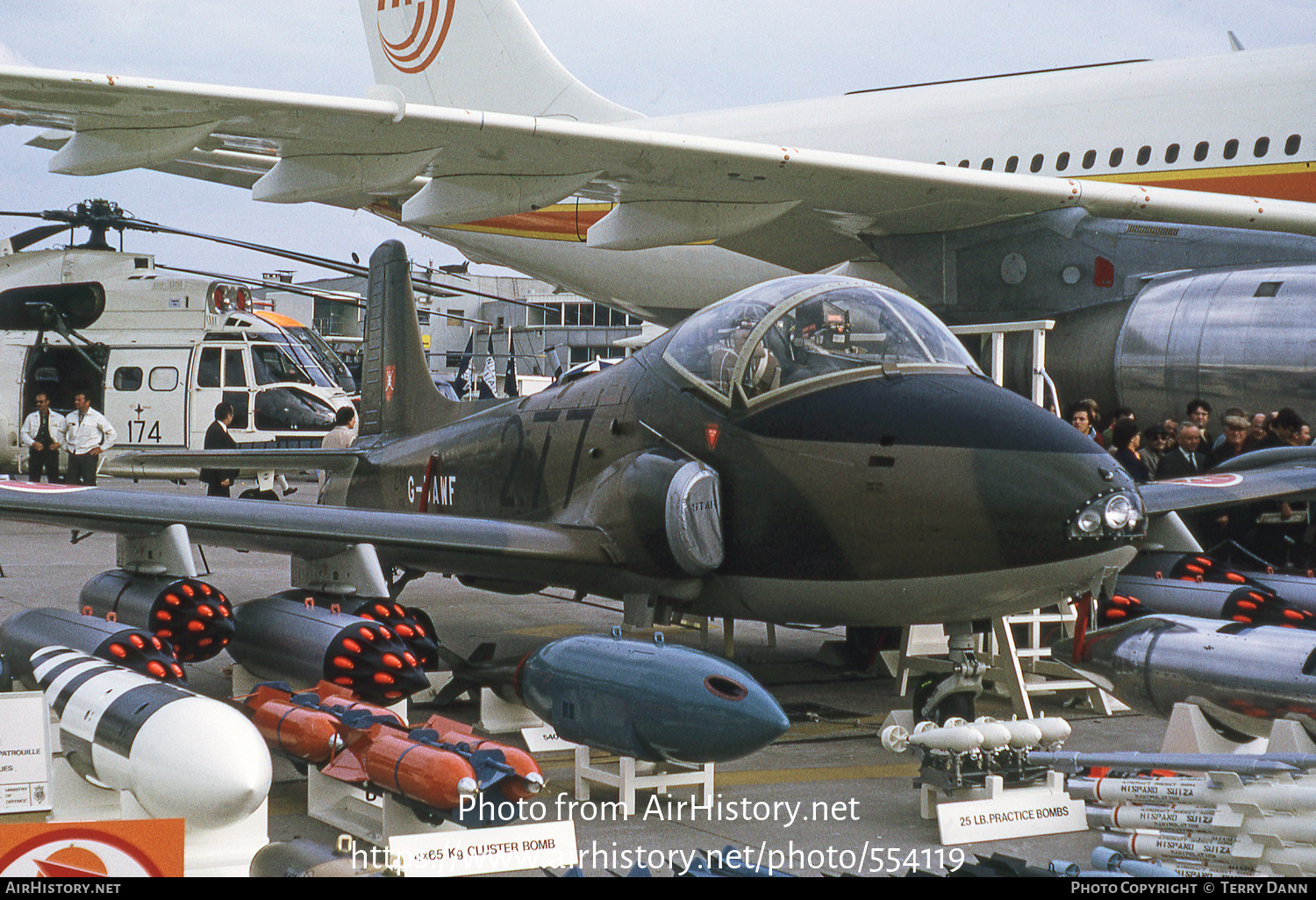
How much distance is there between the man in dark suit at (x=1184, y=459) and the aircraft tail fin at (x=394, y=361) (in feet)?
19.7

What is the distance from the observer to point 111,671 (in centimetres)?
512

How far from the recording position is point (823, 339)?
6367mm

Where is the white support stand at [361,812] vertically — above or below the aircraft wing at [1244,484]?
below

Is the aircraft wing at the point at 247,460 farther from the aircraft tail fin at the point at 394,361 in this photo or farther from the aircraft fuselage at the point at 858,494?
the aircraft fuselage at the point at 858,494

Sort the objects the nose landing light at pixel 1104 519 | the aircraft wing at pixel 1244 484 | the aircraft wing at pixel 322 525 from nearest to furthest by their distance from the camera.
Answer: the nose landing light at pixel 1104 519 → the aircraft wing at pixel 322 525 → the aircraft wing at pixel 1244 484

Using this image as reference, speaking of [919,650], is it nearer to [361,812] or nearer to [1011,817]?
[1011,817]

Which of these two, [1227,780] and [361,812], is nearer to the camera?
[1227,780]

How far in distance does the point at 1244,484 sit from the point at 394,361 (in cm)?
679

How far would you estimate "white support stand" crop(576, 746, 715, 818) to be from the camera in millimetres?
5383

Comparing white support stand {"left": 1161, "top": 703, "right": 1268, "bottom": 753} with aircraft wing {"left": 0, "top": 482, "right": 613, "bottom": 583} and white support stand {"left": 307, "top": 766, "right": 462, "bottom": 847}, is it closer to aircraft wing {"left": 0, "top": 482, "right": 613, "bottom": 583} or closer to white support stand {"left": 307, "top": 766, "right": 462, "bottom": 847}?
aircraft wing {"left": 0, "top": 482, "right": 613, "bottom": 583}

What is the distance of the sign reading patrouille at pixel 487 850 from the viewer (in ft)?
14.0

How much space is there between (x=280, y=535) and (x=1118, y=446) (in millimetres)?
6317

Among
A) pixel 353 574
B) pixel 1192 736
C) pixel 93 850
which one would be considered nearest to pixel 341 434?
pixel 353 574

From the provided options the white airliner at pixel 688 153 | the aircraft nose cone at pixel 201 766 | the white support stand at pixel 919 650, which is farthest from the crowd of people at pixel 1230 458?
the aircraft nose cone at pixel 201 766
